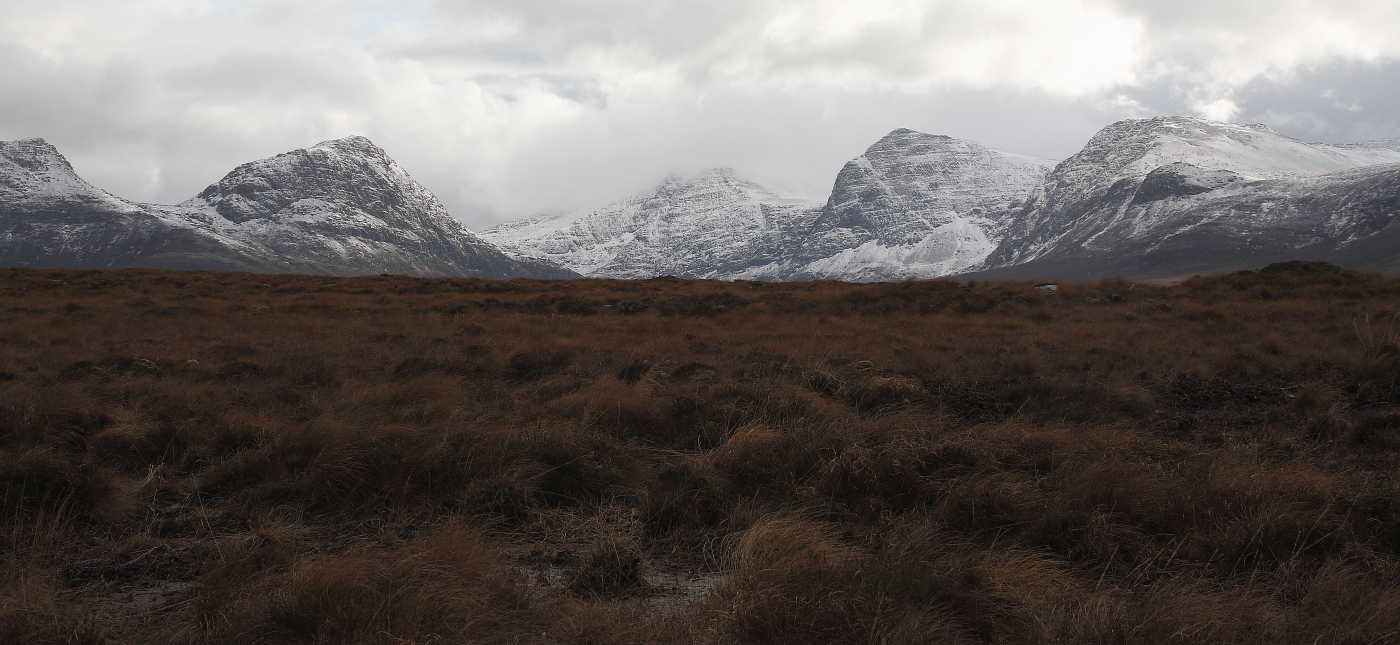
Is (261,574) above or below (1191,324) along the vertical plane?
below

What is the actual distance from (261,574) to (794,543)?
10.3ft

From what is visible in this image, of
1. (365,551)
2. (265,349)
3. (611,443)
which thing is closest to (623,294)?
(265,349)

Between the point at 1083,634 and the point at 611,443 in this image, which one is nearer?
the point at 1083,634

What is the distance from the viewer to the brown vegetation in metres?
3.59

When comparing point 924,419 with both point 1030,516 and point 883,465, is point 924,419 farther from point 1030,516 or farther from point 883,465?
point 1030,516

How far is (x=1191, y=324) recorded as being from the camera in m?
15.0

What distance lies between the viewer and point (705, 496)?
18.1ft

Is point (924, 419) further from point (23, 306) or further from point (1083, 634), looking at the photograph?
point (23, 306)

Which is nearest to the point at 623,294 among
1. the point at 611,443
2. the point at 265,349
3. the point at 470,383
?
the point at 265,349

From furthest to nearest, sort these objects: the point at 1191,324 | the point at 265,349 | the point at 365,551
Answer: the point at 1191,324 → the point at 265,349 → the point at 365,551

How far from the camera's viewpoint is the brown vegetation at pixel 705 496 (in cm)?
359

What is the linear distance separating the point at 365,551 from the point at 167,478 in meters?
3.00

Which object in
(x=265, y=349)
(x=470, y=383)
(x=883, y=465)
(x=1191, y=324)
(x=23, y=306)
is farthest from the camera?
(x=23, y=306)

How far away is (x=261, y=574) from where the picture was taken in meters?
4.05
